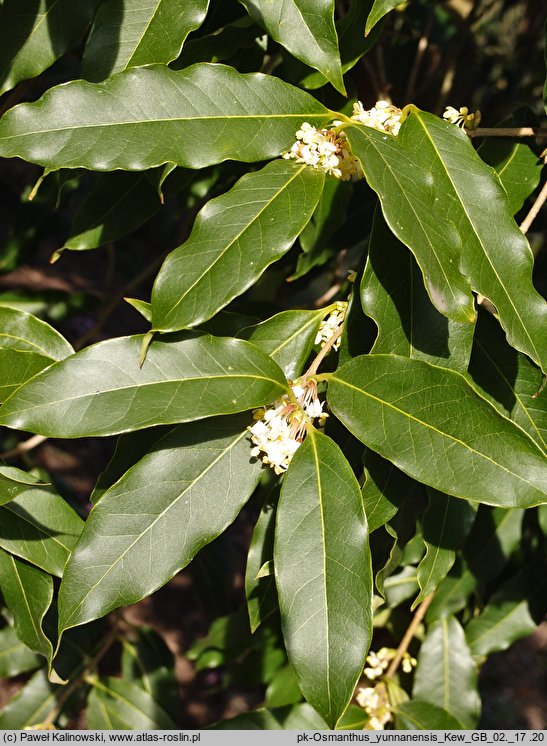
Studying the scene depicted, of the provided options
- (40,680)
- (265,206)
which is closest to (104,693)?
(40,680)

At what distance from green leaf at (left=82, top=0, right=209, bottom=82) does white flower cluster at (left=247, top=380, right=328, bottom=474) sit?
50 cm

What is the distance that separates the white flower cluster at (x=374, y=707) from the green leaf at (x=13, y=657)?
0.87 meters

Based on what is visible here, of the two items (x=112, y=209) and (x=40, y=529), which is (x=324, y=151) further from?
(x=40, y=529)

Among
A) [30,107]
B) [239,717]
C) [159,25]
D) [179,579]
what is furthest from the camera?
[179,579]

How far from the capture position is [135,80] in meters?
0.96

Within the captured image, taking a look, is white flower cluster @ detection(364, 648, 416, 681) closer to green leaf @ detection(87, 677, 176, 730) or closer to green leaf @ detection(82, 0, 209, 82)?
green leaf @ detection(87, 677, 176, 730)

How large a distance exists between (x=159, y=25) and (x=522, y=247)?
583 millimetres

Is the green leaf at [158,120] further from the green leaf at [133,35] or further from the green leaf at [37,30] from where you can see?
the green leaf at [37,30]

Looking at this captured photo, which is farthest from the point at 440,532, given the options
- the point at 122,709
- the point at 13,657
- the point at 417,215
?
the point at 13,657

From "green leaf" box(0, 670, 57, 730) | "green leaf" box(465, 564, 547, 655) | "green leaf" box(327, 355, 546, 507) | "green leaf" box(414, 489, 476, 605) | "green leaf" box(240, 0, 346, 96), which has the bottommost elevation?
"green leaf" box(0, 670, 57, 730)

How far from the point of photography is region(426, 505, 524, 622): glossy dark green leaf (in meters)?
1.72

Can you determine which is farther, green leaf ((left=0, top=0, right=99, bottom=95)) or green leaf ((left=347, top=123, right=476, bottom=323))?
green leaf ((left=0, top=0, right=99, bottom=95))

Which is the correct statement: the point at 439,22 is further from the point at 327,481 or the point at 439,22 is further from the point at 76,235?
the point at 327,481

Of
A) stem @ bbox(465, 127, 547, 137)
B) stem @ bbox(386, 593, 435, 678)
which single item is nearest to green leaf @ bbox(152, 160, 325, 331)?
stem @ bbox(465, 127, 547, 137)
